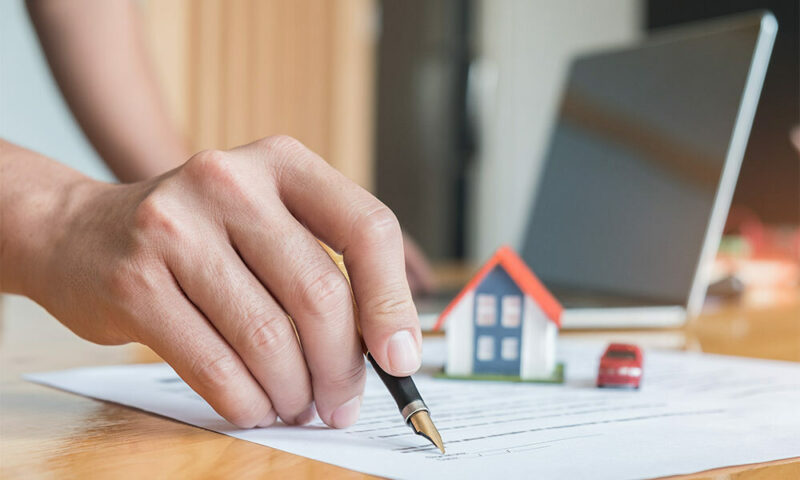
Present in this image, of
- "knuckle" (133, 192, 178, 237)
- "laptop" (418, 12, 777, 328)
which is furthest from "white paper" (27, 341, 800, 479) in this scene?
"laptop" (418, 12, 777, 328)

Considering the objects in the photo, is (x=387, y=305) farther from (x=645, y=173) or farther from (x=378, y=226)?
(x=645, y=173)

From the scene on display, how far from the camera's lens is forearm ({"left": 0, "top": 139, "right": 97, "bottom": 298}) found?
1.54 feet

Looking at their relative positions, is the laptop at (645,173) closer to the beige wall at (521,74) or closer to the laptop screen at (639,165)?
the laptop screen at (639,165)

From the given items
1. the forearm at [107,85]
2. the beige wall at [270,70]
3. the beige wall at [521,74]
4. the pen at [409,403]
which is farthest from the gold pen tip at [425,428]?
the beige wall at [521,74]

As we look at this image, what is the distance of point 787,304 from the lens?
4.09 ft

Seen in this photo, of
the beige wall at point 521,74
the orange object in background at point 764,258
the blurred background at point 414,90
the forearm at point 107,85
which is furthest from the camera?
the beige wall at point 521,74

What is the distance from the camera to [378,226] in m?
0.40

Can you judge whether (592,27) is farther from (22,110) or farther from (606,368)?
(606,368)

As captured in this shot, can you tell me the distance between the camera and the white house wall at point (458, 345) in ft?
1.98

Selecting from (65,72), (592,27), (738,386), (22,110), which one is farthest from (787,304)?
(592,27)

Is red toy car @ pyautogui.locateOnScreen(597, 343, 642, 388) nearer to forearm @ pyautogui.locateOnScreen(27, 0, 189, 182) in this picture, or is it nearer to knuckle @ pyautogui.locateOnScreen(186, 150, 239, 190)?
knuckle @ pyautogui.locateOnScreen(186, 150, 239, 190)

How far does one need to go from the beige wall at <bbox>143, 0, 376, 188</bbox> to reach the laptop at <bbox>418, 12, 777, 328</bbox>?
2.03 m

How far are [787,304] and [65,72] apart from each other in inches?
42.9

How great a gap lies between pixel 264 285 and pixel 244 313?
20 millimetres
